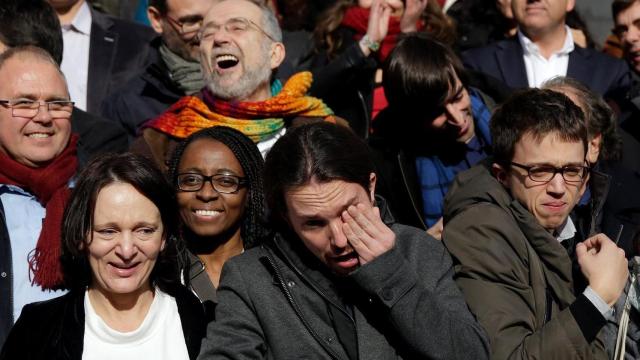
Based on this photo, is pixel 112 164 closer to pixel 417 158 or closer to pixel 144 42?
pixel 417 158

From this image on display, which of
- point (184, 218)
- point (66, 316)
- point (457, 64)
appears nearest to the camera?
point (66, 316)

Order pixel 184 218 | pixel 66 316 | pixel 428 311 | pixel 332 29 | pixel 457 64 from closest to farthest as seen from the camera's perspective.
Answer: pixel 428 311
pixel 66 316
pixel 184 218
pixel 457 64
pixel 332 29

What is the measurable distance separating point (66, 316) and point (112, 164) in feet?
2.01

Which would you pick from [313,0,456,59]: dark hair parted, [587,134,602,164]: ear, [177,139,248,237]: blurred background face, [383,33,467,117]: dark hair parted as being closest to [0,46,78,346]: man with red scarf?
[177,139,248,237]: blurred background face

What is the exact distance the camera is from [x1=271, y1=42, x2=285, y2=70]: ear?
6062mm

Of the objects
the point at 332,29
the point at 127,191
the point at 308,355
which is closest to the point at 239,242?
the point at 127,191

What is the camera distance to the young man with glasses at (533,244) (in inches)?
157

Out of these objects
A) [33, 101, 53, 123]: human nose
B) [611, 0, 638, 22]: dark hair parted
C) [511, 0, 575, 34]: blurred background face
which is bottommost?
[33, 101, 53, 123]: human nose

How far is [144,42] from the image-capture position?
710 cm

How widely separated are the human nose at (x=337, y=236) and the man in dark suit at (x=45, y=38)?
186 cm

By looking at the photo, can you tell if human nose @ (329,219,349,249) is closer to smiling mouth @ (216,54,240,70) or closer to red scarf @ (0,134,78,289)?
red scarf @ (0,134,78,289)

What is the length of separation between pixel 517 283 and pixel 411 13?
301cm

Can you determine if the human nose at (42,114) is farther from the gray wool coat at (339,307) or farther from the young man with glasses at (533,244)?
the young man with glasses at (533,244)

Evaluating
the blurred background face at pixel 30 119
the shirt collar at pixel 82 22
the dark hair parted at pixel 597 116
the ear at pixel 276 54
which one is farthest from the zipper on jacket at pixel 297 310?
the shirt collar at pixel 82 22
